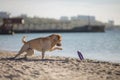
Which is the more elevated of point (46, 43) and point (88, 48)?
point (46, 43)

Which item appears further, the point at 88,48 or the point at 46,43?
the point at 88,48

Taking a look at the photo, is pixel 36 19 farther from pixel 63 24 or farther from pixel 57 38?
pixel 57 38

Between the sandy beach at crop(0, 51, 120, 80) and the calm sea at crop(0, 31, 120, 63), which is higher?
the sandy beach at crop(0, 51, 120, 80)

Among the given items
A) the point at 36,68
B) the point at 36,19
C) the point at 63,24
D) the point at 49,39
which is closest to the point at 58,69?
the point at 36,68

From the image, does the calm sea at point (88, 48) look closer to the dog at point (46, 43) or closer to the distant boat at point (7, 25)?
the dog at point (46, 43)

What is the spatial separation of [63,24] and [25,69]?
13981 centimetres

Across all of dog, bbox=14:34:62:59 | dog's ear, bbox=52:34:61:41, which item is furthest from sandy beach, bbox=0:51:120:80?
dog's ear, bbox=52:34:61:41

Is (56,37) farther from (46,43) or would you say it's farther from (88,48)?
(88,48)

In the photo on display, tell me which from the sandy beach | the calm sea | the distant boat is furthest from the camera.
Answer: the distant boat

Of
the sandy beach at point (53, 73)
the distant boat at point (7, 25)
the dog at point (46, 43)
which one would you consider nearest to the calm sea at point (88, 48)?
the dog at point (46, 43)

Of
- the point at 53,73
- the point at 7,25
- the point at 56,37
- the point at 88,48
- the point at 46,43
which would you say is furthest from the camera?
the point at 7,25

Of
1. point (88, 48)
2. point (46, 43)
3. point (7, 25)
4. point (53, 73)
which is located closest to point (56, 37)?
point (46, 43)

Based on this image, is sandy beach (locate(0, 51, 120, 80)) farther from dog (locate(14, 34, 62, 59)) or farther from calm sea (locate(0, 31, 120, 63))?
calm sea (locate(0, 31, 120, 63))

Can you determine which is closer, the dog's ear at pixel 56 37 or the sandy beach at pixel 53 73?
the sandy beach at pixel 53 73
